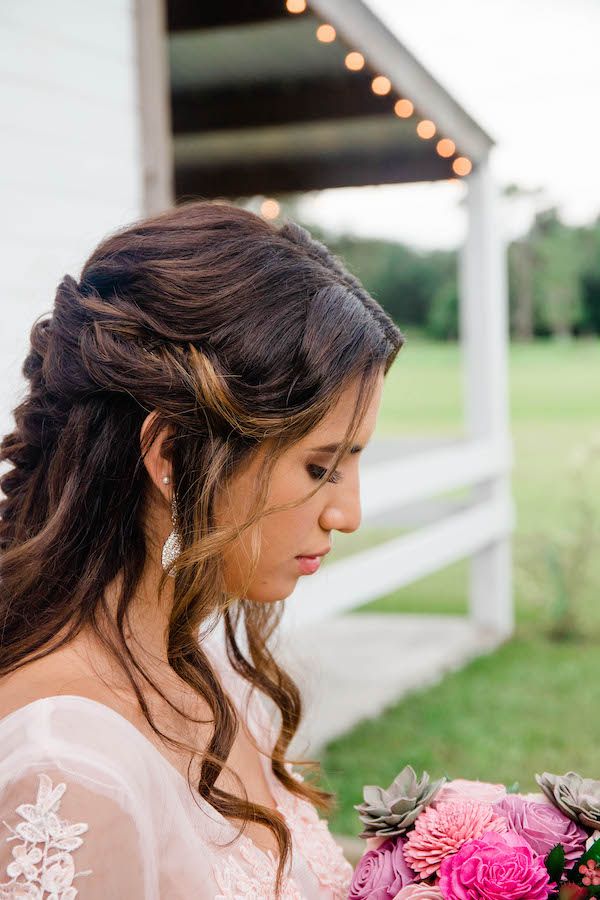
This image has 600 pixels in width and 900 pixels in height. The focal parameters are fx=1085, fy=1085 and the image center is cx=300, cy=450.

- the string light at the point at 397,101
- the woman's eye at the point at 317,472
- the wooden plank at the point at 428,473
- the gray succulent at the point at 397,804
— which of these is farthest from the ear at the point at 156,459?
the wooden plank at the point at 428,473

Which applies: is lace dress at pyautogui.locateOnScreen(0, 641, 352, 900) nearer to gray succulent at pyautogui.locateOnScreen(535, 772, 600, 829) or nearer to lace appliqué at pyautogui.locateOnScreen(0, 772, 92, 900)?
lace appliqué at pyautogui.locateOnScreen(0, 772, 92, 900)

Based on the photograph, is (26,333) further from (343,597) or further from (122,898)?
(343,597)

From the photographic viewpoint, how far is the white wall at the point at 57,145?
2572 mm

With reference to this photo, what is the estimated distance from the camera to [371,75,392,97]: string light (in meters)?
4.52

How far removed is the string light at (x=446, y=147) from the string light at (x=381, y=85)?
41.5 inches

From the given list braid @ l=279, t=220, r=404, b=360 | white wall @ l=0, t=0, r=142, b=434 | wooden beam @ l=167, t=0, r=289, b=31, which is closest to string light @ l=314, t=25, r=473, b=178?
wooden beam @ l=167, t=0, r=289, b=31

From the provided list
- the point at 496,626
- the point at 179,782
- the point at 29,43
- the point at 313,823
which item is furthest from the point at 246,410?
the point at 496,626

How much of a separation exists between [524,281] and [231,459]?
575 inches

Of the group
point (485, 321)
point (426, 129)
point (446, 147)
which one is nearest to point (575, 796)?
point (426, 129)

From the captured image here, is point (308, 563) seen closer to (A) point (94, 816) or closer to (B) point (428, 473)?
(A) point (94, 816)

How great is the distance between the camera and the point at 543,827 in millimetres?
1126

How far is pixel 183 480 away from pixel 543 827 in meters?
0.52

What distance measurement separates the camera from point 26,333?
2.57m

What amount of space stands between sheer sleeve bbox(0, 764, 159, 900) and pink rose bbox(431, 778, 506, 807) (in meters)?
0.41
